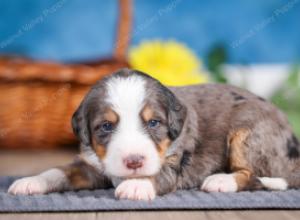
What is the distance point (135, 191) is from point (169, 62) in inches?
175

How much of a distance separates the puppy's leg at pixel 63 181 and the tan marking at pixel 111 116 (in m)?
0.52

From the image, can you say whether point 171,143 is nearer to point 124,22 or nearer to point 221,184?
point 221,184

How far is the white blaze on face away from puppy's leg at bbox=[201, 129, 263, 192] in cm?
51

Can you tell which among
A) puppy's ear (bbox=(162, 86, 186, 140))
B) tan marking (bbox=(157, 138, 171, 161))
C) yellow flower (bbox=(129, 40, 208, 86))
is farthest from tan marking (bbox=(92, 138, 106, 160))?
yellow flower (bbox=(129, 40, 208, 86))

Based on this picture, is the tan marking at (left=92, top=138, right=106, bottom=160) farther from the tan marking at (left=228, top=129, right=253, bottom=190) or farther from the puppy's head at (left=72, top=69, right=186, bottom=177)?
the tan marking at (left=228, top=129, right=253, bottom=190)

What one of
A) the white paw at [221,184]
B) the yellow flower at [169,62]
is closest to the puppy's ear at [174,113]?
the white paw at [221,184]

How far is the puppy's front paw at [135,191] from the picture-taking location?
13.2 feet

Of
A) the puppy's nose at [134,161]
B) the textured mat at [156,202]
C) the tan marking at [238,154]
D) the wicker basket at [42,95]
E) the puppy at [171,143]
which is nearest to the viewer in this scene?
the textured mat at [156,202]

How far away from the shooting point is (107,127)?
418cm

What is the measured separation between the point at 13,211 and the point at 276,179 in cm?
178

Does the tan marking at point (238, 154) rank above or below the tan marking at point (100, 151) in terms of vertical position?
below

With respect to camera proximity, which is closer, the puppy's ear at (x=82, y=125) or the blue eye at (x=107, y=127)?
the blue eye at (x=107, y=127)

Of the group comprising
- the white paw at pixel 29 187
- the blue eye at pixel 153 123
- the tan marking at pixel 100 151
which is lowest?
the white paw at pixel 29 187

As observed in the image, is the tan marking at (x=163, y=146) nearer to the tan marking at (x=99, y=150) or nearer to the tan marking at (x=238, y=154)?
the tan marking at (x=99, y=150)
